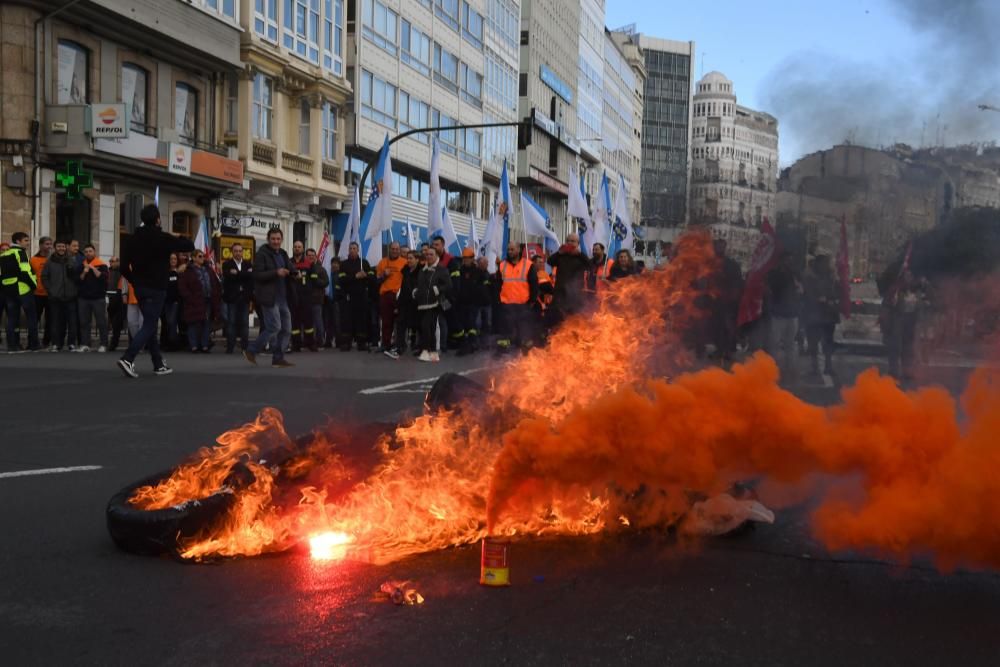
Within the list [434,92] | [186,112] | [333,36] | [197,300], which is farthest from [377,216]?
[434,92]

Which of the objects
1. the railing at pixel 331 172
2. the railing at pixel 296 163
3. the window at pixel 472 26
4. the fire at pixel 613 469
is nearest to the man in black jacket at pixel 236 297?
the fire at pixel 613 469

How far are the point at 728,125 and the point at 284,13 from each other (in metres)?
29.4

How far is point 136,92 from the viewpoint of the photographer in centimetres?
2611

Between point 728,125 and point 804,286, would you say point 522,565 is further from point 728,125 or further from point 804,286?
point 804,286

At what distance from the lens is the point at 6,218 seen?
21.8 metres

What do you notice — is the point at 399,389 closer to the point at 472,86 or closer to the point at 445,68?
the point at 445,68

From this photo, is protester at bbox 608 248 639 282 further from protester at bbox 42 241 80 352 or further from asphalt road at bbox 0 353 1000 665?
protester at bbox 42 241 80 352

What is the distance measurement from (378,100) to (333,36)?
4075 millimetres

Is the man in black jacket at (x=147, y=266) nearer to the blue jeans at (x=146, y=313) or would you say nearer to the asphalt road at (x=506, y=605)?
the blue jeans at (x=146, y=313)

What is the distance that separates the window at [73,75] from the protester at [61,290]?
342 inches

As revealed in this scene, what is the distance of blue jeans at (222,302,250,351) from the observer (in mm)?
16984

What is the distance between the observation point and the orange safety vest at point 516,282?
15.6 metres

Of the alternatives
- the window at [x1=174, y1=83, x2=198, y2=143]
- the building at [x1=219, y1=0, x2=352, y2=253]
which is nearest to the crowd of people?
the window at [x1=174, y1=83, x2=198, y2=143]

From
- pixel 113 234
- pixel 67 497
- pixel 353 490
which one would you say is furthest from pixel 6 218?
pixel 353 490
